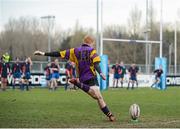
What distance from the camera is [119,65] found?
39.0 metres

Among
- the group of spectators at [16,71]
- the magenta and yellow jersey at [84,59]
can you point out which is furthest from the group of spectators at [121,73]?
the magenta and yellow jersey at [84,59]

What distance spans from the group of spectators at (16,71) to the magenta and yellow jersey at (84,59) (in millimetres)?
19867

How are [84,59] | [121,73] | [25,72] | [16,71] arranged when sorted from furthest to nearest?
[121,73]
[16,71]
[25,72]
[84,59]

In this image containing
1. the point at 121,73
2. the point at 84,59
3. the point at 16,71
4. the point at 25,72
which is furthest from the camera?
the point at 121,73

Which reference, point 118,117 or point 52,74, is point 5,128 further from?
point 52,74

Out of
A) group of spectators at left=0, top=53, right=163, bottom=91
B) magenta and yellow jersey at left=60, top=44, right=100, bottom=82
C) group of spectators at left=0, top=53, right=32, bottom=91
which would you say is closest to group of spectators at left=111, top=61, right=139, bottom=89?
group of spectators at left=0, top=53, right=163, bottom=91

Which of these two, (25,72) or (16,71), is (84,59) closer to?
(25,72)

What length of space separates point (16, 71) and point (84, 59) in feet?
76.0

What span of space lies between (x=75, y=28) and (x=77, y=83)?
79228 millimetres

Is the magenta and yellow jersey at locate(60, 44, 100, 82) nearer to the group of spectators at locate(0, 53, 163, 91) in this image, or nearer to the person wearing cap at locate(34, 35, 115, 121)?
the person wearing cap at locate(34, 35, 115, 121)

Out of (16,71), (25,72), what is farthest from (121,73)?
(16,71)

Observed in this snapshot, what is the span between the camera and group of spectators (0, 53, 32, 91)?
1278 inches

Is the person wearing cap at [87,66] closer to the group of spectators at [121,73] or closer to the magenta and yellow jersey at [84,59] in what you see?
the magenta and yellow jersey at [84,59]

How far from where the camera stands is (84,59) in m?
12.8
